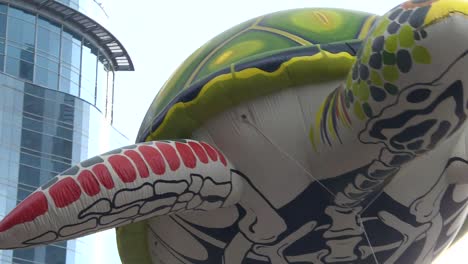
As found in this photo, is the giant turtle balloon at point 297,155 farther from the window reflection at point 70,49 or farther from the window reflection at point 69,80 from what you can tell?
the window reflection at point 70,49

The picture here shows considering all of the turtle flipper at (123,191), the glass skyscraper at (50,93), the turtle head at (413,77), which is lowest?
the turtle flipper at (123,191)

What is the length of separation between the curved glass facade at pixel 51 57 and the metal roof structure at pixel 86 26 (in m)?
0.23

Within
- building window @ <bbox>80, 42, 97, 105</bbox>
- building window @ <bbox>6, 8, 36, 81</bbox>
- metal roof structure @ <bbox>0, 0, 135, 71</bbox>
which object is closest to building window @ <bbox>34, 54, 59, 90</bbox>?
building window @ <bbox>6, 8, 36, 81</bbox>

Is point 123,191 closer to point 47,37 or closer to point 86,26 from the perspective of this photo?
point 47,37

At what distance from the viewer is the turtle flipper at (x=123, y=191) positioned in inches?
222

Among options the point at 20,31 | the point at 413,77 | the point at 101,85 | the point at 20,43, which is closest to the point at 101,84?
the point at 101,85

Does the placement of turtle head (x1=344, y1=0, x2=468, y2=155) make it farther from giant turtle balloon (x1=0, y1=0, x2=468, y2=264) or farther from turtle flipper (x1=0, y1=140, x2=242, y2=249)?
turtle flipper (x1=0, y1=140, x2=242, y2=249)

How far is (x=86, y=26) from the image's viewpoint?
3638cm

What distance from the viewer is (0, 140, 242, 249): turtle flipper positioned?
222 inches

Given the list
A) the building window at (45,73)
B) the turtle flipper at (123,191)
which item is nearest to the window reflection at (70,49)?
the building window at (45,73)

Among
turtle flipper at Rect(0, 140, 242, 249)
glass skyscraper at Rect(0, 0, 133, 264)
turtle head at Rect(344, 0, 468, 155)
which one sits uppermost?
glass skyscraper at Rect(0, 0, 133, 264)

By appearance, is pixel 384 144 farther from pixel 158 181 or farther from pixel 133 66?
pixel 133 66

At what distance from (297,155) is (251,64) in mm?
569

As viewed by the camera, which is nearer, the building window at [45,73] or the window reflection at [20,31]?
the window reflection at [20,31]
